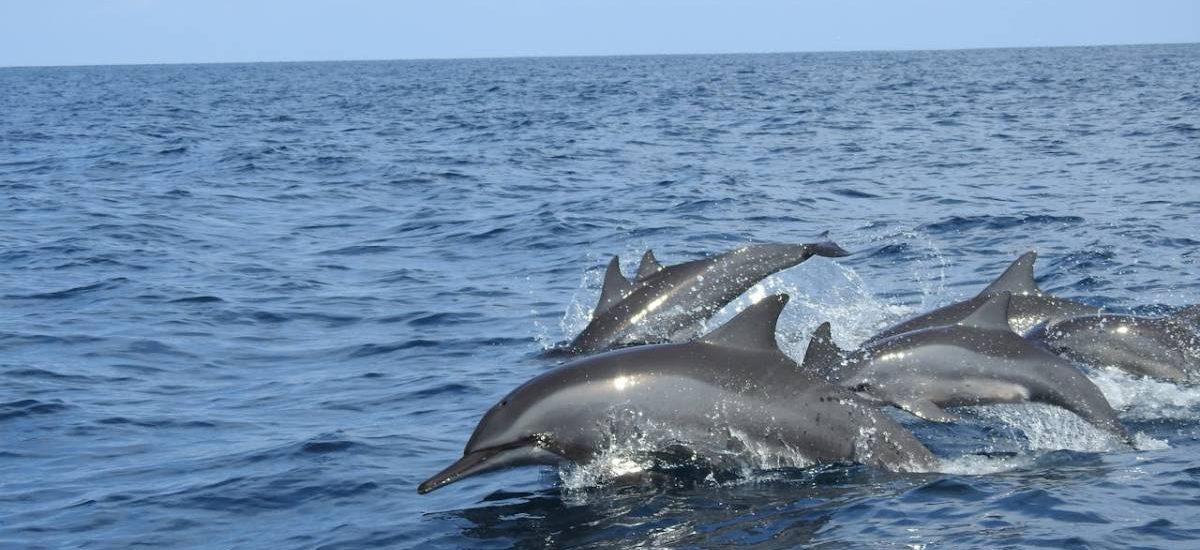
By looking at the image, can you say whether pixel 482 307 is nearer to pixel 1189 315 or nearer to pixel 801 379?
pixel 1189 315

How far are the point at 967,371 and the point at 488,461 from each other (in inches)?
130

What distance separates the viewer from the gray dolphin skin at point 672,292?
11.4 m

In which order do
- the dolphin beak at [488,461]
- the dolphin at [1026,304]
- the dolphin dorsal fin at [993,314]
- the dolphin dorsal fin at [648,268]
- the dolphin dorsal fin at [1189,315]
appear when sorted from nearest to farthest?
the dolphin beak at [488,461], the dolphin dorsal fin at [993,314], the dolphin dorsal fin at [1189,315], the dolphin at [1026,304], the dolphin dorsal fin at [648,268]

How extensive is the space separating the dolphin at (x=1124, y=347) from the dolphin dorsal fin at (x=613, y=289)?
10.5 ft

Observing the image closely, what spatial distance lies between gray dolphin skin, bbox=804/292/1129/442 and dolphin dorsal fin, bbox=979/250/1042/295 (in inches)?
66.7

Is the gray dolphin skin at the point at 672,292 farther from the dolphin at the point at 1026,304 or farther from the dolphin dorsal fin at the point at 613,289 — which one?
the dolphin at the point at 1026,304

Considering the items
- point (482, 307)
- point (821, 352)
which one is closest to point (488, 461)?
point (821, 352)

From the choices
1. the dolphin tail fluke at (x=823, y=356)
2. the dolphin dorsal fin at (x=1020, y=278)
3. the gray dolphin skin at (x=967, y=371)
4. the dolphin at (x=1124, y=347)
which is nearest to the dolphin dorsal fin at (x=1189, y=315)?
the dolphin at (x=1124, y=347)

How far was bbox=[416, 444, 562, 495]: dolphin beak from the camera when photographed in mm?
7902

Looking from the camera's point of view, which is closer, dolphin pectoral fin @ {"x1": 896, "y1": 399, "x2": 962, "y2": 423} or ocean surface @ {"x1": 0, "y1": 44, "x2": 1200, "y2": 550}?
ocean surface @ {"x1": 0, "y1": 44, "x2": 1200, "y2": 550}

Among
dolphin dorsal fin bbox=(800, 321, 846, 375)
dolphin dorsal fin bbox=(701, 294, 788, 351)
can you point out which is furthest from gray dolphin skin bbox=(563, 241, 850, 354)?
dolphin dorsal fin bbox=(701, 294, 788, 351)

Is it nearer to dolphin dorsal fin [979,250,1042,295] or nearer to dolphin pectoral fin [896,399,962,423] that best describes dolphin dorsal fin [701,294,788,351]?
dolphin pectoral fin [896,399,962,423]

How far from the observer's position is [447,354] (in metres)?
13.1

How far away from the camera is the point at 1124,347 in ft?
34.4
